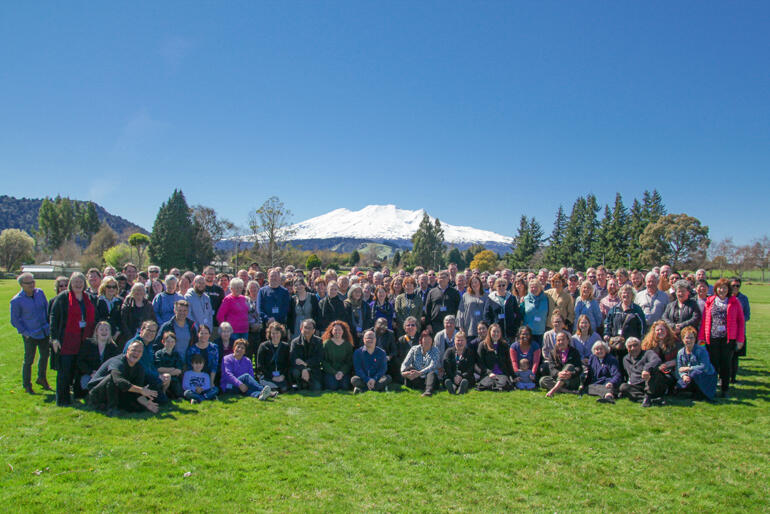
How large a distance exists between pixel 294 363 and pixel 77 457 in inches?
134

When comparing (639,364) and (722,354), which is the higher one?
(722,354)

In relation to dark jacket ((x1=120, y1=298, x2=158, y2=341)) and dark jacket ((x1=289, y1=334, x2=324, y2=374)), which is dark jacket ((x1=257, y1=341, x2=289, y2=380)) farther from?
dark jacket ((x1=120, y1=298, x2=158, y2=341))

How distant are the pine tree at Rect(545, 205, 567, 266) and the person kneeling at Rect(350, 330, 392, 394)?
5622 centimetres

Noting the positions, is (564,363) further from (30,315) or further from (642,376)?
(30,315)

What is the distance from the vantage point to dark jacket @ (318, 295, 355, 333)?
327 inches

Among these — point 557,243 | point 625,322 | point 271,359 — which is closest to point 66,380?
point 271,359

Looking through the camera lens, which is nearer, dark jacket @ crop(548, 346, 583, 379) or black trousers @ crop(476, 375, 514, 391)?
dark jacket @ crop(548, 346, 583, 379)

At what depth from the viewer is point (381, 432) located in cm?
550

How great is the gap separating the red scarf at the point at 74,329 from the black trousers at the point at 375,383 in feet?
13.4

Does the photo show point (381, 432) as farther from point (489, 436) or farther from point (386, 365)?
point (386, 365)

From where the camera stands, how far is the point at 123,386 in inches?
236

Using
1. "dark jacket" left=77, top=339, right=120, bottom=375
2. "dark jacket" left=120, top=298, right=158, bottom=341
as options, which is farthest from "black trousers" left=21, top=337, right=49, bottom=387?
"dark jacket" left=120, top=298, right=158, bottom=341

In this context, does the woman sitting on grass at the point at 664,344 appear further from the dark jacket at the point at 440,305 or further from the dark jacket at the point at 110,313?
the dark jacket at the point at 110,313

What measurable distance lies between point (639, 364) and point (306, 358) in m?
5.30
